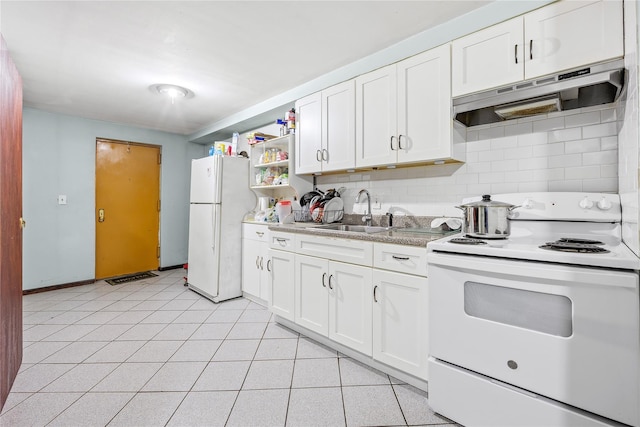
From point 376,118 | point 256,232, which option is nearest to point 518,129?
point 376,118

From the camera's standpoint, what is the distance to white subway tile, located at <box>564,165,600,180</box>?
162 cm

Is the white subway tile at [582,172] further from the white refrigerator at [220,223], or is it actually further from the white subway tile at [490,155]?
the white refrigerator at [220,223]

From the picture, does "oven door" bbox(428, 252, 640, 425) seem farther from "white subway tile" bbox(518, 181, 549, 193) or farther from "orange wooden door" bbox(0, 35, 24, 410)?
"orange wooden door" bbox(0, 35, 24, 410)

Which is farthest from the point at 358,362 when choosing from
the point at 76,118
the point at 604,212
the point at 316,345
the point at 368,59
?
the point at 76,118

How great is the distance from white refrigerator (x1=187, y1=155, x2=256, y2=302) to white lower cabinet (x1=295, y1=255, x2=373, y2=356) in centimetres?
134

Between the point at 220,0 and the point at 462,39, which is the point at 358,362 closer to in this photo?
the point at 462,39

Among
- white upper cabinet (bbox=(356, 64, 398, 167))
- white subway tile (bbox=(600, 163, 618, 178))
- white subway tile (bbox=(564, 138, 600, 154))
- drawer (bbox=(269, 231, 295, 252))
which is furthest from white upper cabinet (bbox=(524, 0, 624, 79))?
drawer (bbox=(269, 231, 295, 252))

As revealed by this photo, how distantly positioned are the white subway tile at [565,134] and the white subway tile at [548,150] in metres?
0.03

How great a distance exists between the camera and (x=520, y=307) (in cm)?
125

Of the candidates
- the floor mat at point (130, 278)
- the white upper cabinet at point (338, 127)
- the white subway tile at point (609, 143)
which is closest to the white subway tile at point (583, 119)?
the white subway tile at point (609, 143)

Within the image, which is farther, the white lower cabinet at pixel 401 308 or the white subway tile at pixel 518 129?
the white subway tile at pixel 518 129

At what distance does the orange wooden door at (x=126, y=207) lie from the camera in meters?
4.23

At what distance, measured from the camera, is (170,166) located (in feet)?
16.0

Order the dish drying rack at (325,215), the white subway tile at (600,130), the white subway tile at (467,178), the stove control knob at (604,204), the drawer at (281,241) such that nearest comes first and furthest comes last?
the stove control knob at (604,204) → the white subway tile at (600,130) → the white subway tile at (467,178) → the drawer at (281,241) → the dish drying rack at (325,215)
